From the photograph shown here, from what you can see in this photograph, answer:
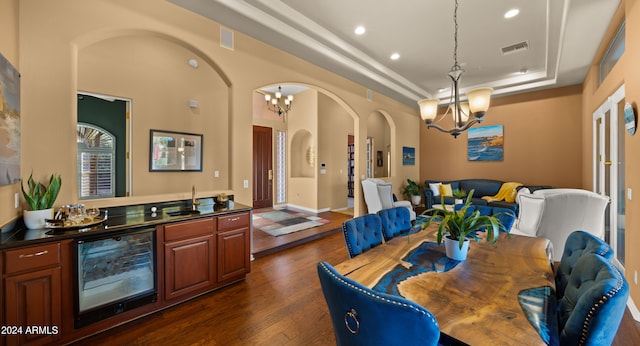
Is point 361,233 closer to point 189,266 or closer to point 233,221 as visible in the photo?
point 233,221

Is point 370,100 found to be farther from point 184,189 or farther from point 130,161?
point 130,161

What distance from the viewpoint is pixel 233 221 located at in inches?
111

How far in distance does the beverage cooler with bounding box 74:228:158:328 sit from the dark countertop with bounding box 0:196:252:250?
62 mm

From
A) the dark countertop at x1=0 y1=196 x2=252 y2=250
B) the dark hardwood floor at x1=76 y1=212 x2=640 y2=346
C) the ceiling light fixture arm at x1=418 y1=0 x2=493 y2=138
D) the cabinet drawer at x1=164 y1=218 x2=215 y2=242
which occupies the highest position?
the ceiling light fixture arm at x1=418 y1=0 x2=493 y2=138

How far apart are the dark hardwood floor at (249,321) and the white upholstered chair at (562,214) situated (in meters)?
0.80

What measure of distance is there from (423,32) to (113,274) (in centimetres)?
478

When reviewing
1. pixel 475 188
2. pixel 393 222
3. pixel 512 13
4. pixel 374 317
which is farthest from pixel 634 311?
pixel 475 188

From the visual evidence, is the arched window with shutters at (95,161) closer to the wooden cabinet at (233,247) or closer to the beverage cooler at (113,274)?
the beverage cooler at (113,274)

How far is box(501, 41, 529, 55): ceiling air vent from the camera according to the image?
406 cm

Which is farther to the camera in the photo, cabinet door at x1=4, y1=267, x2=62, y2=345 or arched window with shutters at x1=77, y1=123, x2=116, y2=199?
arched window with shutters at x1=77, y1=123, x2=116, y2=199

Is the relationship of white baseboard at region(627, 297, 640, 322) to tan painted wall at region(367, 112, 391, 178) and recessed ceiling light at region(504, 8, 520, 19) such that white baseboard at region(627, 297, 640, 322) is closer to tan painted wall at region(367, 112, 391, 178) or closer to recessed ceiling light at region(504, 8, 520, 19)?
recessed ceiling light at region(504, 8, 520, 19)

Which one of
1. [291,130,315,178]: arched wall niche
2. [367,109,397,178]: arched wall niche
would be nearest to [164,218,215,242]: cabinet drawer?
[291,130,315,178]: arched wall niche

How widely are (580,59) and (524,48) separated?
3.01 feet

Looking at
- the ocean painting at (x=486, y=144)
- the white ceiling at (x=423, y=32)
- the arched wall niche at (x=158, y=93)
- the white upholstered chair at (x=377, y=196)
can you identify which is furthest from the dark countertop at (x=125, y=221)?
the ocean painting at (x=486, y=144)
